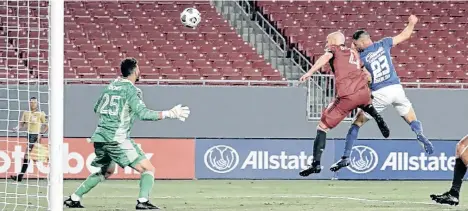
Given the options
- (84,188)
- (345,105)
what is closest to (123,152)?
(84,188)

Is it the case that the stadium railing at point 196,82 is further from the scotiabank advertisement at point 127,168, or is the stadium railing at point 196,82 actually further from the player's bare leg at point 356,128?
the player's bare leg at point 356,128

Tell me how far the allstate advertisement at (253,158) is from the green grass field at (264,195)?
2.06 ft

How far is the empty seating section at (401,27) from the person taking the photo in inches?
995

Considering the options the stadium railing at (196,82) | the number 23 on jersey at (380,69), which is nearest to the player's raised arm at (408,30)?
the number 23 on jersey at (380,69)

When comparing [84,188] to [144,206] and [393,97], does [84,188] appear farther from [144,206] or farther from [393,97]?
[393,97]

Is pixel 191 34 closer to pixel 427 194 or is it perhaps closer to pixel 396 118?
pixel 396 118

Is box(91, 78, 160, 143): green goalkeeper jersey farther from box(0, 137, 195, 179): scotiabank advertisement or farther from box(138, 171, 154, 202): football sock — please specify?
box(0, 137, 195, 179): scotiabank advertisement

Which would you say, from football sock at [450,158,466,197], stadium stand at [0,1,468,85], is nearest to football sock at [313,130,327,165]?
football sock at [450,158,466,197]

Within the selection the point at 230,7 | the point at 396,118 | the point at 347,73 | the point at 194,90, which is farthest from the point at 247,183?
the point at 230,7

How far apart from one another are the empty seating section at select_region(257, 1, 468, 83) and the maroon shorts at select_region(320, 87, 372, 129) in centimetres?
1052

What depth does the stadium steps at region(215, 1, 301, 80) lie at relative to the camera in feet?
83.4

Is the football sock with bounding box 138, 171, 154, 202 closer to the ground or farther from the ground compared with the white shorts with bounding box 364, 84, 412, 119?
closer to the ground

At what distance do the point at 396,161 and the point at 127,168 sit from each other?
5.44 m

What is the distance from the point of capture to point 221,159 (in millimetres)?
21422
